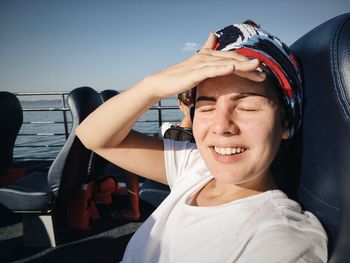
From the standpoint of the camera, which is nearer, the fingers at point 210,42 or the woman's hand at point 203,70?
the woman's hand at point 203,70

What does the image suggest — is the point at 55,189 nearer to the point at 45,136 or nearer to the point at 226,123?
the point at 226,123

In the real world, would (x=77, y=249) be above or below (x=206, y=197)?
below

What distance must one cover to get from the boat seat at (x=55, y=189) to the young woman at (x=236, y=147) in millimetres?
1037

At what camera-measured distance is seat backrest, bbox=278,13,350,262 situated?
0.64 meters

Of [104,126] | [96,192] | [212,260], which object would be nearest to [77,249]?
[96,192]

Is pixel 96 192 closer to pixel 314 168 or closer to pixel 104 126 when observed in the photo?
pixel 104 126

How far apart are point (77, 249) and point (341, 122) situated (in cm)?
231

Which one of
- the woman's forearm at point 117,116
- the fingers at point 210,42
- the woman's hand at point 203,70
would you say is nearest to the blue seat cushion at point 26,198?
the woman's forearm at point 117,116

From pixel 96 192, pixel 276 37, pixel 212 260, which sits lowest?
pixel 96 192

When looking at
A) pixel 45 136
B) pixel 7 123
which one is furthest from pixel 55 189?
pixel 45 136

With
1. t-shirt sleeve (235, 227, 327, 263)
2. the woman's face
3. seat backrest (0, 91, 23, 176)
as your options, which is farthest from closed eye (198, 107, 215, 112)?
seat backrest (0, 91, 23, 176)

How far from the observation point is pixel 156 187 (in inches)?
86.0

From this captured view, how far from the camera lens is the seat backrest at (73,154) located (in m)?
1.92

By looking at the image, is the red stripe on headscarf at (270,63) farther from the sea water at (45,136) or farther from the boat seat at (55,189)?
the boat seat at (55,189)
